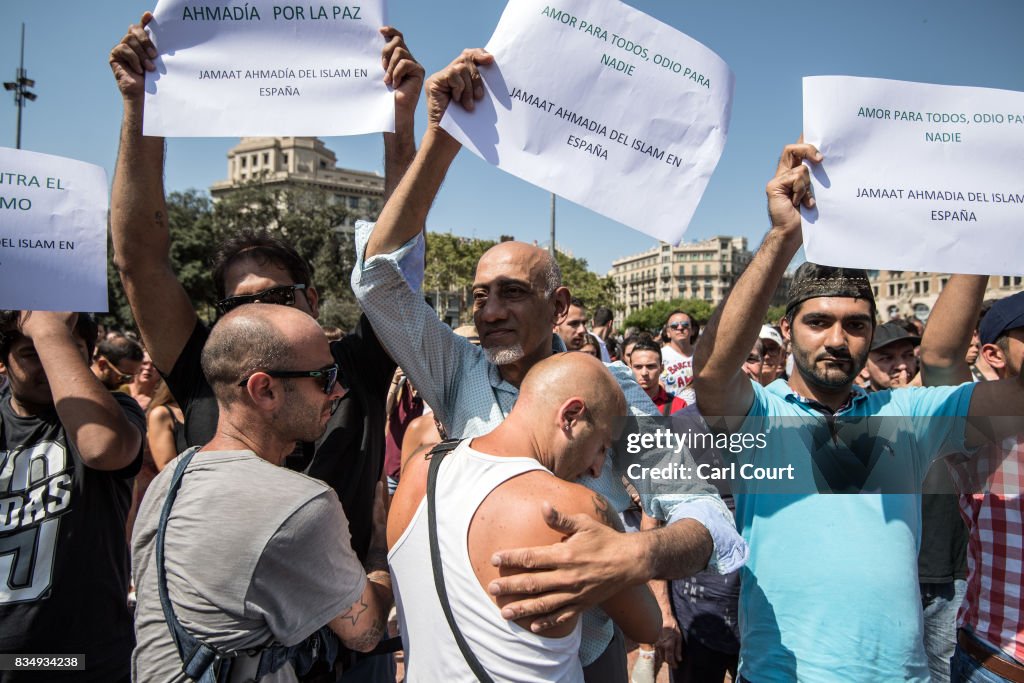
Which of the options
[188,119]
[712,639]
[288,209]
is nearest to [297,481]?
[188,119]

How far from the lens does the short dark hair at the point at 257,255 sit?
8.03 ft

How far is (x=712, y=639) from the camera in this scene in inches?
120

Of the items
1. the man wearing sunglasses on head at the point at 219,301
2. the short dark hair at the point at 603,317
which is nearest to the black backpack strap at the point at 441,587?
the man wearing sunglasses on head at the point at 219,301

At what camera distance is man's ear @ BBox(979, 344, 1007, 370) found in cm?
218

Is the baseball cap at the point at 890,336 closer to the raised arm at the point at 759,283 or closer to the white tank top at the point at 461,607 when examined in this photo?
the raised arm at the point at 759,283

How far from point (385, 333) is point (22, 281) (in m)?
1.44

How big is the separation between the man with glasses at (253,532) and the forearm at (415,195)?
43 centimetres

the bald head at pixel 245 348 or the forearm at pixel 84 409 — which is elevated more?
the bald head at pixel 245 348

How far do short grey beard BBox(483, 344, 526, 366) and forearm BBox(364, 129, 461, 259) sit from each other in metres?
0.51

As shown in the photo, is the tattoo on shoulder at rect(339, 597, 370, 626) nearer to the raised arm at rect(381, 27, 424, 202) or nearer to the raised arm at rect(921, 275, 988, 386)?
the raised arm at rect(381, 27, 424, 202)

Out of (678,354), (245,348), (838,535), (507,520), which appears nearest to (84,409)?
(245,348)

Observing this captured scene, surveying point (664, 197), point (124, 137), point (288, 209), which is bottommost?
point (664, 197)

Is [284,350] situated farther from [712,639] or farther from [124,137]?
[712,639]

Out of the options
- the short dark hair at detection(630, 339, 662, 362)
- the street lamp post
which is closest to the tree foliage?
the street lamp post
